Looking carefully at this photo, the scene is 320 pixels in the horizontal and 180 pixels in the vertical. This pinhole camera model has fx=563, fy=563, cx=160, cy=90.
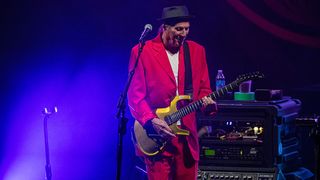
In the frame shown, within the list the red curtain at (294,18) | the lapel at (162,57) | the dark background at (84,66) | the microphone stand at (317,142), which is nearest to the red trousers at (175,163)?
the lapel at (162,57)

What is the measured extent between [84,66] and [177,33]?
2.26m

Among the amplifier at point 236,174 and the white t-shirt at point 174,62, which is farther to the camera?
the amplifier at point 236,174

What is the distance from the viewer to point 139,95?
188 inches

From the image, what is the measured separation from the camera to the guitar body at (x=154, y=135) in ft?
15.5

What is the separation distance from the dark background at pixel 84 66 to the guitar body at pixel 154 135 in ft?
6.10

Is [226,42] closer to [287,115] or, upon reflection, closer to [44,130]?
[287,115]

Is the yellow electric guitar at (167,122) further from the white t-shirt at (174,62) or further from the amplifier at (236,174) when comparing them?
the amplifier at (236,174)

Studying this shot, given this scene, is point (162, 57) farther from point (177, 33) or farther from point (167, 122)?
point (167, 122)

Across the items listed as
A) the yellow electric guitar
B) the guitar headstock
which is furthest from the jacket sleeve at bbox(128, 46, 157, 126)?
the guitar headstock

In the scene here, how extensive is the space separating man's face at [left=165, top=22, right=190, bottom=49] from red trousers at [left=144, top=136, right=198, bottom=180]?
2.63 ft

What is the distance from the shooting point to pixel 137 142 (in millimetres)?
4887

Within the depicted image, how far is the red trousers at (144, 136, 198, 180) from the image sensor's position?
4691mm

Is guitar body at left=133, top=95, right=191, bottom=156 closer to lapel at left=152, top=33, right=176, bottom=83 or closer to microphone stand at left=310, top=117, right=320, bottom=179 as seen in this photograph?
lapel at left=152, top=33, right=176, bottom=83

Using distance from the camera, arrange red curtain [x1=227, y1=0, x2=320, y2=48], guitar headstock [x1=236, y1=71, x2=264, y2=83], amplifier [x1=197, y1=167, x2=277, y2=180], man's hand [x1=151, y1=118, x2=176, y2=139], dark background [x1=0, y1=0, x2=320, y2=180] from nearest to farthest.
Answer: man's hand [x1=151, y1=118, x2=176, y2=139] < guitar headstock [x1=236, y1=71, x2=264, y2=83] < amplifier [x1=197, y1=167, x2=277, y2=180] < red curtain [x1=227, y1=0, x2=320, y2=48] < dark background [x1=0, y1=0, x2=320, y2=180]
